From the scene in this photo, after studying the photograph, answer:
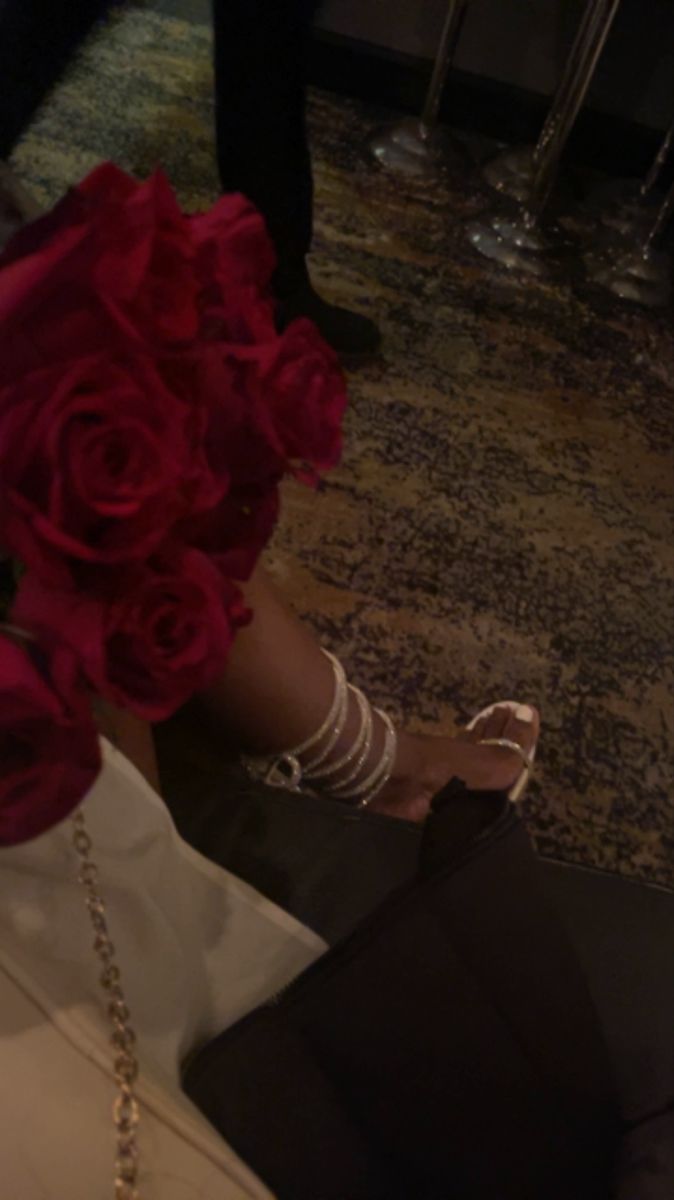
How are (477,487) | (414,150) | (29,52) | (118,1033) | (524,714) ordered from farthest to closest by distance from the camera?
1. (414,150)
2. (29,52)
3. (477,487)
4. (524,714)
5. (118,1033)

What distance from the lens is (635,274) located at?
199cm

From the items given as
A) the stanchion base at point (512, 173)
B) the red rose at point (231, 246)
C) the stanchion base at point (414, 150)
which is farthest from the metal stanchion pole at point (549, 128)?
the red rose at point (231, 246)

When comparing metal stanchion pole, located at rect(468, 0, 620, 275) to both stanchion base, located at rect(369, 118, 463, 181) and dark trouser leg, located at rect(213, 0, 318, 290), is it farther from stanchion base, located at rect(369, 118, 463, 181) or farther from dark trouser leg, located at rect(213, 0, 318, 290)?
dark trouser leg, located at rect(213, 0, 318, 290)

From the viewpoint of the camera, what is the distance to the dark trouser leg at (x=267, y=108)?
1.16m

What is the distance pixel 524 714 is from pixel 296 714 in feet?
1.30

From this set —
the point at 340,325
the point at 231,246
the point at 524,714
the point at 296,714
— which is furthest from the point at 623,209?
the point at 231,246

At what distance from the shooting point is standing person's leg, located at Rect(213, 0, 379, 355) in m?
1.16

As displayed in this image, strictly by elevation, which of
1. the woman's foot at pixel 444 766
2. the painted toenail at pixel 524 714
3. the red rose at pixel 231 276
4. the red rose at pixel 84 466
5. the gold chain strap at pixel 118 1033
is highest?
the red rose at pixel 231 276

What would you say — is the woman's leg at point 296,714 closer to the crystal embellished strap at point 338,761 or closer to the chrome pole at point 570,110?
the crystal embellished strap at point 338,761

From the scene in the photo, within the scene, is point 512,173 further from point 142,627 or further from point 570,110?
point 142,627

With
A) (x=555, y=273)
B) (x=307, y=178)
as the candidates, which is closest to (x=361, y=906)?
(x=307, y=178)

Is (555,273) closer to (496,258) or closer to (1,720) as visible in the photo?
(496,258)

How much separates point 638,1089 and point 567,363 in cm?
137

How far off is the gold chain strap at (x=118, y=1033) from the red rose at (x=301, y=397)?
210 mm
